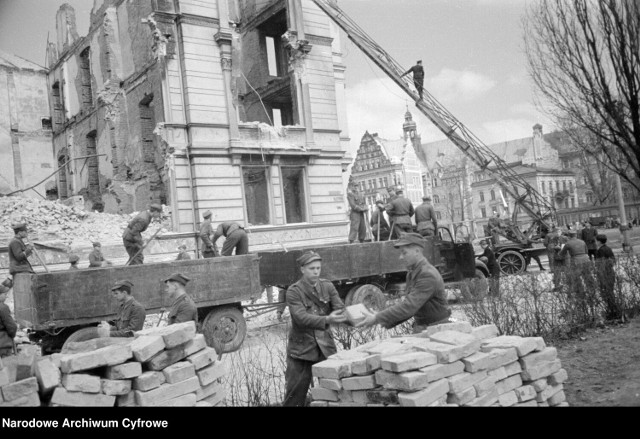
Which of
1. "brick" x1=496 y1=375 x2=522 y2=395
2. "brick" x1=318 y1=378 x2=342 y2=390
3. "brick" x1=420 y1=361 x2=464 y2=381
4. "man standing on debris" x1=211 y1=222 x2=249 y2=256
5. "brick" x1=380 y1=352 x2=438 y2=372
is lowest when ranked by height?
"brick" x1=496 y1=375 x2=522 y2=395

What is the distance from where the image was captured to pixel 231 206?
16.4 metres

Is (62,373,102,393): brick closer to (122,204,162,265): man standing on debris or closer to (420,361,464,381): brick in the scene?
(420,361,464,381): brick

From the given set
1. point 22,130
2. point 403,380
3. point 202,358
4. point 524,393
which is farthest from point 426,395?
point 22,130

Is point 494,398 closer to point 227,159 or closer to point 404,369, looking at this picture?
point 404,369

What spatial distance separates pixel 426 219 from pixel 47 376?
28.8 ft

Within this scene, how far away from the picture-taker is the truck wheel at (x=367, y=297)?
938 cm

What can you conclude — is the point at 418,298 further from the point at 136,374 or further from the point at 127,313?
the point at 127,313

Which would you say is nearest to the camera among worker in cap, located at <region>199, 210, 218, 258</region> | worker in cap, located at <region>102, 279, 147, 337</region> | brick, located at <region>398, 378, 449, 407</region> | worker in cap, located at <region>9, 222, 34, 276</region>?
brick, located at <region>398, 378, 449, 407</region>

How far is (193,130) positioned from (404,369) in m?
14.0

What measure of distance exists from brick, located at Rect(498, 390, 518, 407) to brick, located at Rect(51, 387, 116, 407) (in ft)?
9.83

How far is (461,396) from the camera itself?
3.62 m

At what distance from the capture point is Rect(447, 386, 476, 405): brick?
3604 mm

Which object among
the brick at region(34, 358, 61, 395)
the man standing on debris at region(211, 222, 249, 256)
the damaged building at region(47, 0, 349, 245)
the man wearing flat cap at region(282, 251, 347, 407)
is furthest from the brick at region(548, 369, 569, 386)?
the damaged building at region(47, 0, 349, 245)
